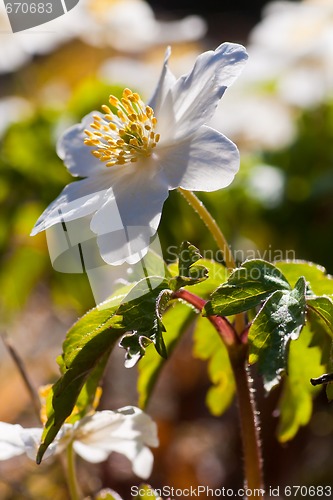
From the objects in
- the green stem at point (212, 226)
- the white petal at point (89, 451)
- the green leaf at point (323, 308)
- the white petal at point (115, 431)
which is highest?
the green stem at point (212, 226)

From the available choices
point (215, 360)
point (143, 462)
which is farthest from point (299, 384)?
point (143, 462)

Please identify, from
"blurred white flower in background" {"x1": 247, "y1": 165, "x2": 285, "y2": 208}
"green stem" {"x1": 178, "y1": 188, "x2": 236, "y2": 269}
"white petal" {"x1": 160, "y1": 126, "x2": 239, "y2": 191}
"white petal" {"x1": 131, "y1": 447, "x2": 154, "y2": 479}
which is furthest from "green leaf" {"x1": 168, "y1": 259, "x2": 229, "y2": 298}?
"blurred white flower in background" {"x1": 247, "y1": 165, "x2": 285, "y2": 208}

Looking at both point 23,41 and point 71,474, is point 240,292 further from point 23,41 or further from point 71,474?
point 23,41

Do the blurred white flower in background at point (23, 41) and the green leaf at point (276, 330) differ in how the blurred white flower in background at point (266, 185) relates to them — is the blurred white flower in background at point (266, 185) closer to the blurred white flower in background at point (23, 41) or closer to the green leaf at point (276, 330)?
the blurred white flower in background at point (23, 41)

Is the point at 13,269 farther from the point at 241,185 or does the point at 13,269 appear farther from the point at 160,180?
the point at 160,180

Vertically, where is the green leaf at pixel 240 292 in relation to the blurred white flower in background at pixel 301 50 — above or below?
above

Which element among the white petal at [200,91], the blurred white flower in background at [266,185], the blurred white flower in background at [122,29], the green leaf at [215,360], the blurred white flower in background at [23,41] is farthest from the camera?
the blurred white flower in background at [122,29]

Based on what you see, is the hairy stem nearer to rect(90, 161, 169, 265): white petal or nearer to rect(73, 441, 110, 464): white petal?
rect(90, 161, 169, 265): white petal

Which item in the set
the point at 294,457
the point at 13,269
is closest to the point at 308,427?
the point at 294,457

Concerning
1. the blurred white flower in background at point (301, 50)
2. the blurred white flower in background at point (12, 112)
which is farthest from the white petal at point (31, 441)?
the blurred white flower in background at point (301, 50)
